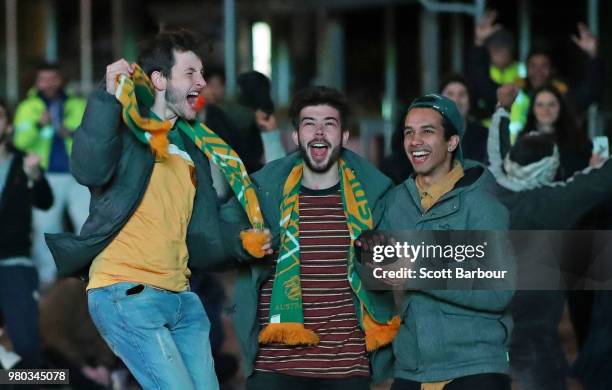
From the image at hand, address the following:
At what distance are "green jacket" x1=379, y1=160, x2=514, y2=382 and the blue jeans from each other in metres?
0.88

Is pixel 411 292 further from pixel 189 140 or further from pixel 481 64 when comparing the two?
pixel 481 64

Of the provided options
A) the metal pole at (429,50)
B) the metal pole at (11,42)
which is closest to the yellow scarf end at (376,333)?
the metal pole at (429,50)

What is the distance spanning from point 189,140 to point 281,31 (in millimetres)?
15211

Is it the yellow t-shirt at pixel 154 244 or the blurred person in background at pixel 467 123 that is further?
the blurred person in background at pixel 467 123

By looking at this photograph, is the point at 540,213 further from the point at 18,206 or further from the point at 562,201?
the point at 18,206

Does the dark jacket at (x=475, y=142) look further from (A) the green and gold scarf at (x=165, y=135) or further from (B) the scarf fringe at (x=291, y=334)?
(B) the scarf fringe at (x=291, y=334)

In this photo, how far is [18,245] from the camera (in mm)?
9461

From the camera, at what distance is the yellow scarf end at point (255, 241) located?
5984 millimetres

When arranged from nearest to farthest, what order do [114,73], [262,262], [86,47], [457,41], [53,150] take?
[114,73]
[262,262]
[53,150]
[457,41]
[86,47]

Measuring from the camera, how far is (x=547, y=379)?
7.74m

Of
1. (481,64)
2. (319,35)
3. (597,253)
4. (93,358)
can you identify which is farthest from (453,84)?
(319,35)

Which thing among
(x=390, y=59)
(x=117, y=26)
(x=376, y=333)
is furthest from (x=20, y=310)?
(x=117, y=26)

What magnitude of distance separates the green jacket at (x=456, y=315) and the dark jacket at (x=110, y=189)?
29.7 inches

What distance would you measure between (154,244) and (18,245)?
387 centimetres
